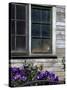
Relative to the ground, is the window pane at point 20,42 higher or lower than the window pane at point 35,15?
lower

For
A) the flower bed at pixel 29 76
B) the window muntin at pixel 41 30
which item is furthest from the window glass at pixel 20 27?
the flower bed at pixel 29 76

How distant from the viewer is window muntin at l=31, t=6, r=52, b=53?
13.4 ft

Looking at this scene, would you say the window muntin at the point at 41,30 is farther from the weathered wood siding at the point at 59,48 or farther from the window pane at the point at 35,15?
the weathered wood siding at the point at 59,48

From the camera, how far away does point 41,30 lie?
13.5ft

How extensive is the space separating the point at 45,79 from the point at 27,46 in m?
0.48

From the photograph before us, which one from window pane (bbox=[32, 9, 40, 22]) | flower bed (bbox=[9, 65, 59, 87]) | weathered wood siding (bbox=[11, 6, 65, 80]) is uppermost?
window pane (bbox=[32, 9, 40, 22])

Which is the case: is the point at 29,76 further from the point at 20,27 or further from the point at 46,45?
the point at 20,27

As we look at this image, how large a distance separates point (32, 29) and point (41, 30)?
0.12 metres

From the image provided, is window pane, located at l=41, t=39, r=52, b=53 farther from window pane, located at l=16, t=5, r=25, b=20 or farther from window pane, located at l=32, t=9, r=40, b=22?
window pane, located at l=16, t=5, r=25, b=20

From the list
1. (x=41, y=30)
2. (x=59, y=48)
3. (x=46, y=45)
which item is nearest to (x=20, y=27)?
(x=41, y=30)

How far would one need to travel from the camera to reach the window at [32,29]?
4.00 metres

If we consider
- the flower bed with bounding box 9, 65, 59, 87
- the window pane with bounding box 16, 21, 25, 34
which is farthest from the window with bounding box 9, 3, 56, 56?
the flower bed with bounding box 9, 65, 59, 87

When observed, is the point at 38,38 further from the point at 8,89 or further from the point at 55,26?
the point at 8,89

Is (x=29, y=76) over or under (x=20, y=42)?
under
